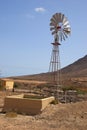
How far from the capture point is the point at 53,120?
19.0 meters

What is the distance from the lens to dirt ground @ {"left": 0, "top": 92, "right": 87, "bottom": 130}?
54.6ft

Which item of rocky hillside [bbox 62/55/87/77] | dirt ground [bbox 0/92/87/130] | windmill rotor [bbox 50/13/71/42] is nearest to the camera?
dirt ground [bbox 0/92/87/130]

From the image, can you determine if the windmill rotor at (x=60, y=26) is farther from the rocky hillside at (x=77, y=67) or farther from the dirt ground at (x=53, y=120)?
the rocky hillside at (x=77, y=67)

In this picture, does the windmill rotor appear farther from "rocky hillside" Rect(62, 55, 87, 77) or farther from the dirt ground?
"rocky hillside" Rect(62, 55, 87, 77)

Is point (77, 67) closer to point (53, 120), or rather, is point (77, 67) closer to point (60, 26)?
point (60, 26)

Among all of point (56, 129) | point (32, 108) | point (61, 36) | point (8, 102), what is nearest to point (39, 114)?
point (32, 108)

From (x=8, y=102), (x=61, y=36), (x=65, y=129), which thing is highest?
(x=61, y=36)

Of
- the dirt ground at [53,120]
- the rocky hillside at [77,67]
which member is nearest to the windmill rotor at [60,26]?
the dirt ground at [53,120]

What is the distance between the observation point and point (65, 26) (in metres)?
31.2

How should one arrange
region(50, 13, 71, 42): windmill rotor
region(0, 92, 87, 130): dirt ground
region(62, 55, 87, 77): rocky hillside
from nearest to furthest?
1. region(0, 92, 87, 130): dirt ground
2. region(50, 13, 71, 42): windmill rotor
3. region(62, 55, 87, 77): rocky hillside

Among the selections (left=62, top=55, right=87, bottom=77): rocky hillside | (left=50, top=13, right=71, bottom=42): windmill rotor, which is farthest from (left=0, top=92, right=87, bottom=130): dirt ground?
(left=62, top=55, right=87, bottom=77): rocky hillside

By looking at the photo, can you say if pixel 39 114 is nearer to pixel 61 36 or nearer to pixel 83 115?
pixel 83 115

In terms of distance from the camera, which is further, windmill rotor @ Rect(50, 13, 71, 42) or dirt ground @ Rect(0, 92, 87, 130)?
windmill rotor @ Rect(50, 13, 71, 42)

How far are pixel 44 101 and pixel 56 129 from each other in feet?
20.6
